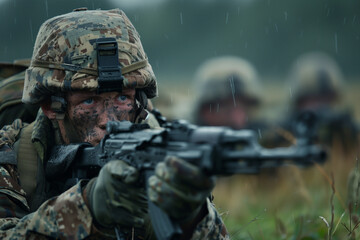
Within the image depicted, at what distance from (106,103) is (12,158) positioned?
67 centimetres

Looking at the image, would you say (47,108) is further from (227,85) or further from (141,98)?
(227,85)

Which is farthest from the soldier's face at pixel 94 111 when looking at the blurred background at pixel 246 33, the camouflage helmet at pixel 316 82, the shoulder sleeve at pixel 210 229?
the blurred background at pixel 246 33

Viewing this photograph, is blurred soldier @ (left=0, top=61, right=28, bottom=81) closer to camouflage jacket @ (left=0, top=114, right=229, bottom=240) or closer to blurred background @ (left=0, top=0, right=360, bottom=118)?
camouflage jacket @ (left=0, top=114, right=229, bottom=240)

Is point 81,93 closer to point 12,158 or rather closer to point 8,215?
point 12,158

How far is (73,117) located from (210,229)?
119 centimetres

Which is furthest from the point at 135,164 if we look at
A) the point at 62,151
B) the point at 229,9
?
the point at 229,9

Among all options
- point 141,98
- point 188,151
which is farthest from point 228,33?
point 188,151

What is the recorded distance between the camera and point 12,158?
402 cm

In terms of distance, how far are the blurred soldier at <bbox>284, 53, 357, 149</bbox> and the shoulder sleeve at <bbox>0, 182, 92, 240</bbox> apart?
24.4ft

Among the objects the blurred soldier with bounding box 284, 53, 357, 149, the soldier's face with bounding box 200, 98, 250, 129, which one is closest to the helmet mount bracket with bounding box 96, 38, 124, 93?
the blurred soldier with bounding box 284, 53, 357, 149

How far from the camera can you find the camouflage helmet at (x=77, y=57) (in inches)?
163

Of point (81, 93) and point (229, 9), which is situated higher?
point (81, 93)

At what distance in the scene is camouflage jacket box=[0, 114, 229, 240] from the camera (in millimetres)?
3452

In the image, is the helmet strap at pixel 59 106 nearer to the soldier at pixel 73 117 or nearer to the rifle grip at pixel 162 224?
the soldier at pixel 73 117
